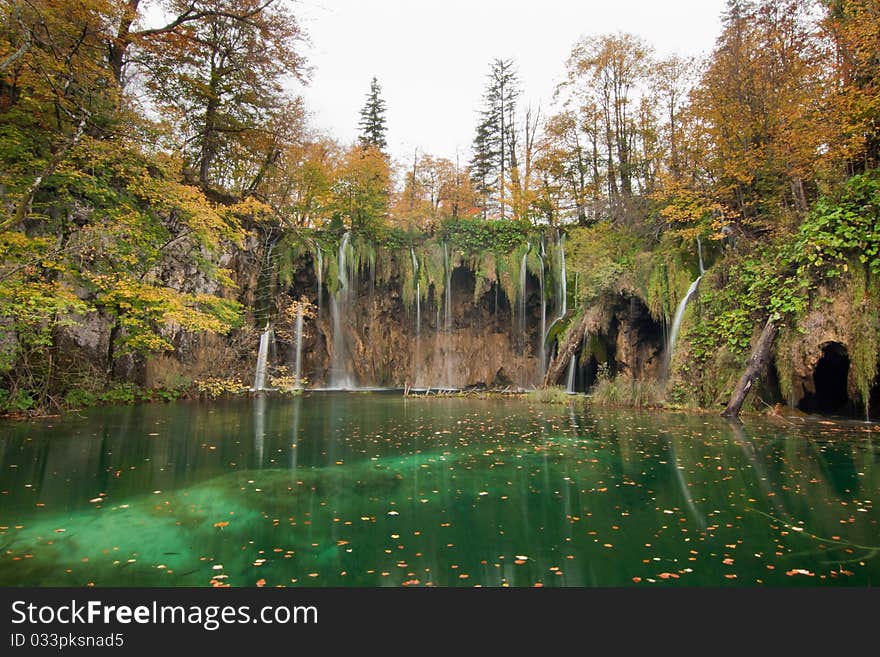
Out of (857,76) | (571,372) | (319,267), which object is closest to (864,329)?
(857,76)

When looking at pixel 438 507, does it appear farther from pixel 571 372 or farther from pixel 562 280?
pixel 562 280

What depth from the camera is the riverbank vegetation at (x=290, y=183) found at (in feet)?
31.4

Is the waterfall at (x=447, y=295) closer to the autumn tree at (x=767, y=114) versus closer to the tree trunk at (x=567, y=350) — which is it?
the tree trunk at (x=567, y=350)

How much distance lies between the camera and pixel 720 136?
13578 millimetres

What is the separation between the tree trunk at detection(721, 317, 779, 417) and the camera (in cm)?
1070

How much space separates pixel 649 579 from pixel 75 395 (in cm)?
1364

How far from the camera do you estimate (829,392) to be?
11547mm

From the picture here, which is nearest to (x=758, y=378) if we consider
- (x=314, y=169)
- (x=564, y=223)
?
(x=564, y=223)

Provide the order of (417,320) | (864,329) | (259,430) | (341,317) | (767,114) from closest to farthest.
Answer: (864,329), (259,430), (767,114), (341,317), (417,320)

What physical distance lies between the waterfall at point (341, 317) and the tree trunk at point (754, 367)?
17921mm

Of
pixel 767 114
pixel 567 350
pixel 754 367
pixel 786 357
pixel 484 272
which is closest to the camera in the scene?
pixel 786 357

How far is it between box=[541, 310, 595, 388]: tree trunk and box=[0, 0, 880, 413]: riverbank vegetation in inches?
41.0

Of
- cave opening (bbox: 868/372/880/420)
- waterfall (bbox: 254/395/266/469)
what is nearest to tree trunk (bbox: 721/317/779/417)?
cave opening (bbox: 868/372/880/420)

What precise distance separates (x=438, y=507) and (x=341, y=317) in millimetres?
20962
